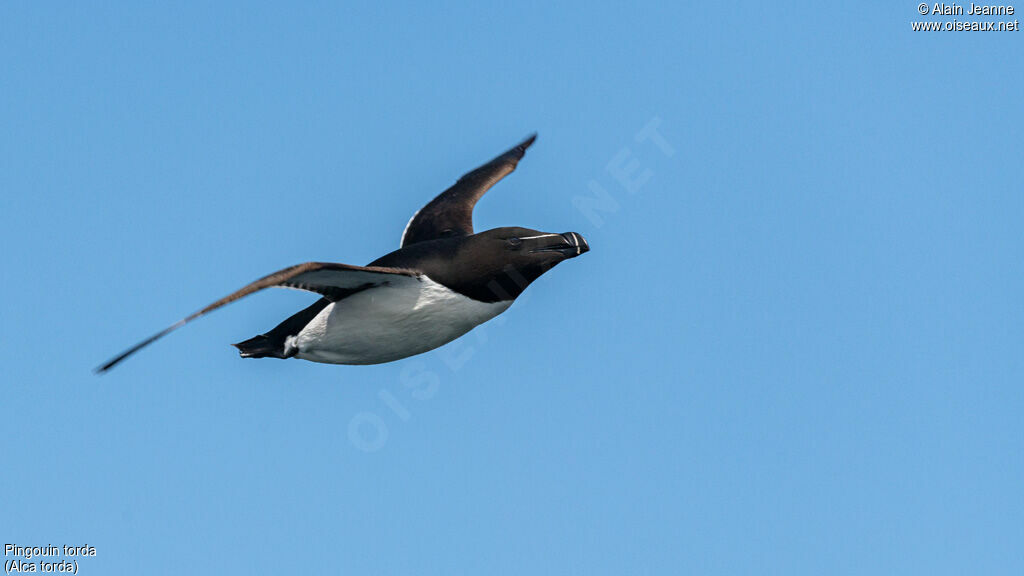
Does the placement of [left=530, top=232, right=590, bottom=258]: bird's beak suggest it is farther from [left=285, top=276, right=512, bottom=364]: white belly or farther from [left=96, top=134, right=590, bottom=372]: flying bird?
[left=285, top=276, right=512, bottom=364]: white belly

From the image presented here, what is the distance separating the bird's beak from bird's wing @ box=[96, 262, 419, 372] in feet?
4.61

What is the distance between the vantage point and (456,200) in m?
15.1

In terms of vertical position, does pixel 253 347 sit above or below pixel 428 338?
above

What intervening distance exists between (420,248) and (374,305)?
3.08 ft

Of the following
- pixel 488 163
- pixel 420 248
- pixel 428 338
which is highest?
pixel 488 163

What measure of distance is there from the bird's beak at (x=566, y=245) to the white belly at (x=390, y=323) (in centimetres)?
80

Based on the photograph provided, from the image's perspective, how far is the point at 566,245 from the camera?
39.4 ft

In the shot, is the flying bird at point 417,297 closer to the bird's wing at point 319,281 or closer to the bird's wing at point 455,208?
the bird's wing at point 319,281

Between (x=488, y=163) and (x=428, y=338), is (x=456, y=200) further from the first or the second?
(x=428, y=338)

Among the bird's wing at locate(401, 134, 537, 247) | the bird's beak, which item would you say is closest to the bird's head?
the bird's beak

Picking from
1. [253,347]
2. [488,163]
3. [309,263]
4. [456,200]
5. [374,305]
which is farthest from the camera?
[488,163]

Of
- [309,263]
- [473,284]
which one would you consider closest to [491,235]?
[473,284]

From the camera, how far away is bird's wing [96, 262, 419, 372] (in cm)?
955

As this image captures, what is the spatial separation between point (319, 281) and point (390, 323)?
0.92m
